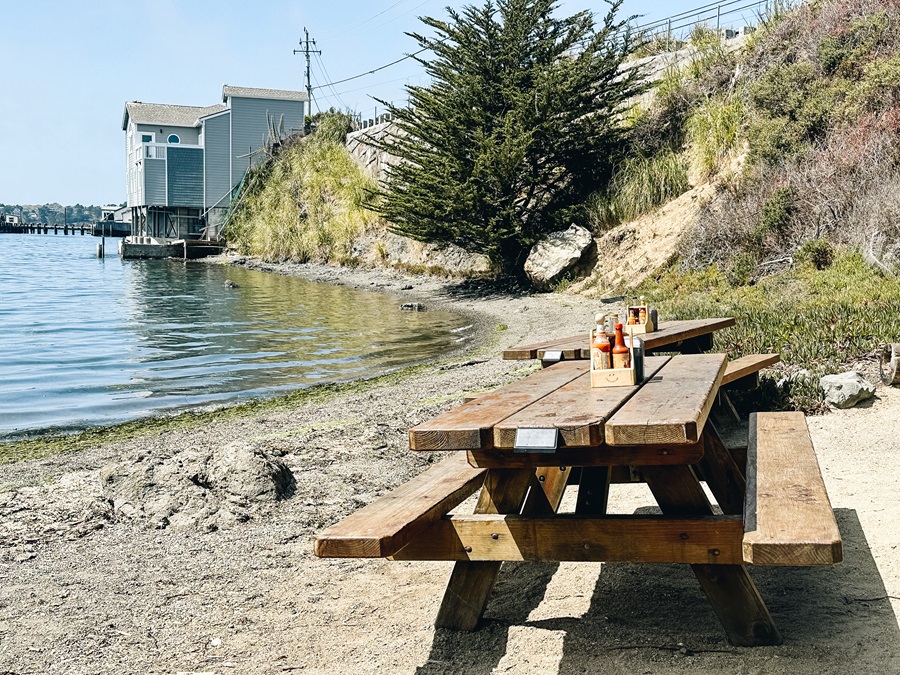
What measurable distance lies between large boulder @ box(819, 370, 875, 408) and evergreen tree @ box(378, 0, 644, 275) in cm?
1430

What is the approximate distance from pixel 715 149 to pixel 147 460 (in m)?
16.9

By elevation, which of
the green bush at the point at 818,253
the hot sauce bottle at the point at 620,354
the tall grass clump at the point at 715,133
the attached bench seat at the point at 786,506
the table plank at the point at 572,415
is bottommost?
→ the attached bench seat at the point at 786,506

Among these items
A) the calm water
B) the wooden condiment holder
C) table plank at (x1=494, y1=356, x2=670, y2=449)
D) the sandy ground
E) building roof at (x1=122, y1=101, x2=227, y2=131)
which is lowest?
the calm water

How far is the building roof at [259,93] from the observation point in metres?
53.1

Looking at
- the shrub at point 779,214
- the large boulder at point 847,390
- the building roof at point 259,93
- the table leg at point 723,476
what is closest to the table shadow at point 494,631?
the table leg at point 723,476

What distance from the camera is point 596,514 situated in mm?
3281

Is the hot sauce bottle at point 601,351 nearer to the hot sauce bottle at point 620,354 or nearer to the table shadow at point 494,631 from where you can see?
the hot sauce bottle at point 620,354

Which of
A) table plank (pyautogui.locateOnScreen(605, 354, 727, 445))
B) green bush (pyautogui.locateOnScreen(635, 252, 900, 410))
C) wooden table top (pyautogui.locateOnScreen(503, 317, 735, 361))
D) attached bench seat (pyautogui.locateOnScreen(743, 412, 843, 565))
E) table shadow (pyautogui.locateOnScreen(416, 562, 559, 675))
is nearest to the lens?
attached bench seat (pyautogui.locateOnScreen(743, 412, 843, 565))

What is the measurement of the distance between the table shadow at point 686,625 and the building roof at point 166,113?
55.6m

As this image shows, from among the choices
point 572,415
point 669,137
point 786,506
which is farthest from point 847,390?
point 669,137

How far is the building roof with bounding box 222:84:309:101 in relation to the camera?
53062mm

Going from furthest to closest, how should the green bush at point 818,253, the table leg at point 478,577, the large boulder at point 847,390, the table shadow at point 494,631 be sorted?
the green bush at point 818,253 → the large boulder at point 847,390 → the table leg at point 478,577 → the table shadow at point 494,631

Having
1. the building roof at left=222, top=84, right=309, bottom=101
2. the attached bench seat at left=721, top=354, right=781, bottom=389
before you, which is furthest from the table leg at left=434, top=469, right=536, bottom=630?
the building roof at left=222, top=84, right=309, bottom=101

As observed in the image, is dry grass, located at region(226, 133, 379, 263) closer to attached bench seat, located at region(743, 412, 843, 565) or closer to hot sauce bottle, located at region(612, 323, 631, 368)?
hot sauce bottle, located at region(612, 323, 631, 368)
